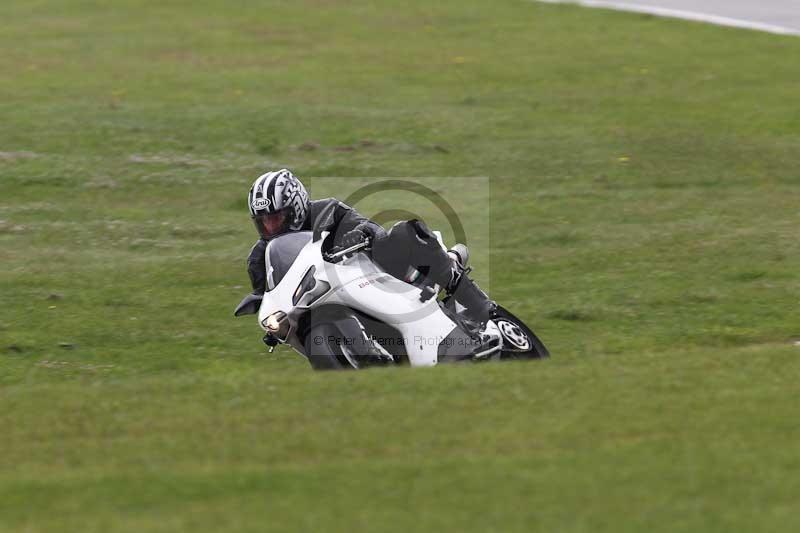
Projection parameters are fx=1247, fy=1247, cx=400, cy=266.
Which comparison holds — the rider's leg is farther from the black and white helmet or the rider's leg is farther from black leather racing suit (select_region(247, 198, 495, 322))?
the black and white helmet

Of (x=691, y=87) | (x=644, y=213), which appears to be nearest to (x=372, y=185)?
(x=644, y=213)

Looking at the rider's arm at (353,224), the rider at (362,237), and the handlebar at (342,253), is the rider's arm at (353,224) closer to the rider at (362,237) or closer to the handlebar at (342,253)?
the rider at (362,237)

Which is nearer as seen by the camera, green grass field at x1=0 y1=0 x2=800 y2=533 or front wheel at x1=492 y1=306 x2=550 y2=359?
green grass field at x1=0 y1=0 x2=800 y2=533

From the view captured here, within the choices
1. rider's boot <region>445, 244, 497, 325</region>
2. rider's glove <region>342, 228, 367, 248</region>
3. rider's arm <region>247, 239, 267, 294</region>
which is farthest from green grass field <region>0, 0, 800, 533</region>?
rider's glove <region>342, 228, 367, 248</region>

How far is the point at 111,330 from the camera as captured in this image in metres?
11.3

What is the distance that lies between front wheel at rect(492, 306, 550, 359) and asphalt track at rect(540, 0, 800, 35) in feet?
52.5

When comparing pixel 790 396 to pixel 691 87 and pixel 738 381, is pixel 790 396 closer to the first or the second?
pixel 738 381

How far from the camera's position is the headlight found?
7.90 meters

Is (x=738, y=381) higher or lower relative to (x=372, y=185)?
higher

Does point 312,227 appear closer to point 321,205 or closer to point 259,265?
point 321,205

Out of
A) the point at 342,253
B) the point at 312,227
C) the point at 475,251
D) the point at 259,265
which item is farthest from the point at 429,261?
the point at 475,251

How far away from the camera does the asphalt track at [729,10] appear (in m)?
23.8

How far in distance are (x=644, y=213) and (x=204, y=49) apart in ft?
39.0

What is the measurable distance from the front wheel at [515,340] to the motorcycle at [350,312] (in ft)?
0.75
